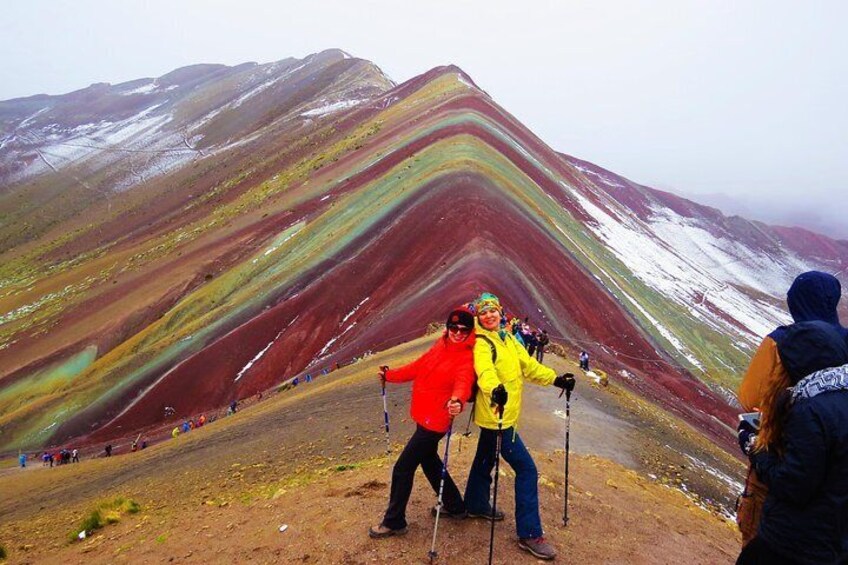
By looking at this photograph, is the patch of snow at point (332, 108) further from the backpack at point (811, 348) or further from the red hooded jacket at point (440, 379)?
the backpack at point (811, 348)

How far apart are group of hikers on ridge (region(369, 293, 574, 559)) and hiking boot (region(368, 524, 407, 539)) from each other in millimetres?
12

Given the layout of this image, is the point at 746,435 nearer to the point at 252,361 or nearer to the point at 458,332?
the point at 458,332

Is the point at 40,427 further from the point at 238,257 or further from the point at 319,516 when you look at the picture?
the point at 319,516

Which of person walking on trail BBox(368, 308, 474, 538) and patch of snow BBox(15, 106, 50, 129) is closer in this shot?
person walking on trail BBox(368, 308, 474, 538)

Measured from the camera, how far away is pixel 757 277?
83.3 m

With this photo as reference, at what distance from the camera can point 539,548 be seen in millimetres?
6523

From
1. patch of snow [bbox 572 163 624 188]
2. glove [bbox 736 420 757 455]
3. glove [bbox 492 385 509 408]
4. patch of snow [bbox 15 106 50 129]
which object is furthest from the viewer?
patch of snow [bbox 15 106 50 129]

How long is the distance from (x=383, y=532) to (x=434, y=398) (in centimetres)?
177

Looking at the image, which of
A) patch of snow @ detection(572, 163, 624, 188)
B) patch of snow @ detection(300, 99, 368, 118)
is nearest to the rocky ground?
patch of snow @ detection(572, 163, 624, 188)

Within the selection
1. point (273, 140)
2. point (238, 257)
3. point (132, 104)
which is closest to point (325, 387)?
point (238, 257)

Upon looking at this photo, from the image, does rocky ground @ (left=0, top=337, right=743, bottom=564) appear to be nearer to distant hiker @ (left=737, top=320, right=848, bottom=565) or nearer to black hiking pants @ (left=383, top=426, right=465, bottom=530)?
black hiking pants @ (left=383, top=426, right=465, bottom=530)

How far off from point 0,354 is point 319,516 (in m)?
47.5

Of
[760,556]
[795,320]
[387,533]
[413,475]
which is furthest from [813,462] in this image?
[387,533]

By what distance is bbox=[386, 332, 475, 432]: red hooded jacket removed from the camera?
6.41 meters
